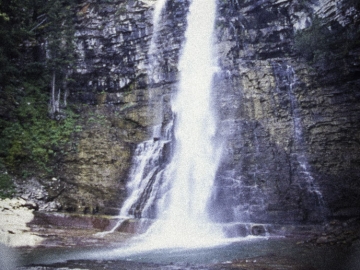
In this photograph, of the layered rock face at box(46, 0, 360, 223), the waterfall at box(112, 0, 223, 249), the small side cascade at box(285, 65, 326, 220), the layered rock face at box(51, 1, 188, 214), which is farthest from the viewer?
the layered rock face at box(51, 1, 188, 214)

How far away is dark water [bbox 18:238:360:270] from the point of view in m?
7.64

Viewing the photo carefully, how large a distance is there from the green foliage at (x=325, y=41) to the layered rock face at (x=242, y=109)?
0.50 meters

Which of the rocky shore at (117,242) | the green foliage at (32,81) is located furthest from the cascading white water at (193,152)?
the green foliage at (32,81)

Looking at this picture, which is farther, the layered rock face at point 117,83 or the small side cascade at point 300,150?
the layered rock face at point 117,83

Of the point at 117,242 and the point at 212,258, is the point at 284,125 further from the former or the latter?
the point at 117,242

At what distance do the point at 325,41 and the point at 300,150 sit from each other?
6.61 meters

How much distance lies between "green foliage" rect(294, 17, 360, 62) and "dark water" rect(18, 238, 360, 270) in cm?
1115

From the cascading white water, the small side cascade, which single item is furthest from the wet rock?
the small side cascade

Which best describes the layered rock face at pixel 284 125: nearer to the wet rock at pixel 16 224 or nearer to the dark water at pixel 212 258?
the dark water at pixel 212 258

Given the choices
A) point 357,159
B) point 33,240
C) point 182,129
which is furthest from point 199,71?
point 33,240

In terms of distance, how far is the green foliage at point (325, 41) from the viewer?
54.6 feet

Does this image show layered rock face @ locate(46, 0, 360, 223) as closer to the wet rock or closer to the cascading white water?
the cascading white water

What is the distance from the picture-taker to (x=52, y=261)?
838 centimetres

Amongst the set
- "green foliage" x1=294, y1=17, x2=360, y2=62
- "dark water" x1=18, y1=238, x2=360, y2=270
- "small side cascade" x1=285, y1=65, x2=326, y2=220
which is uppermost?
"green foliage" x1=294, y1=17, x2=360, y2=62
